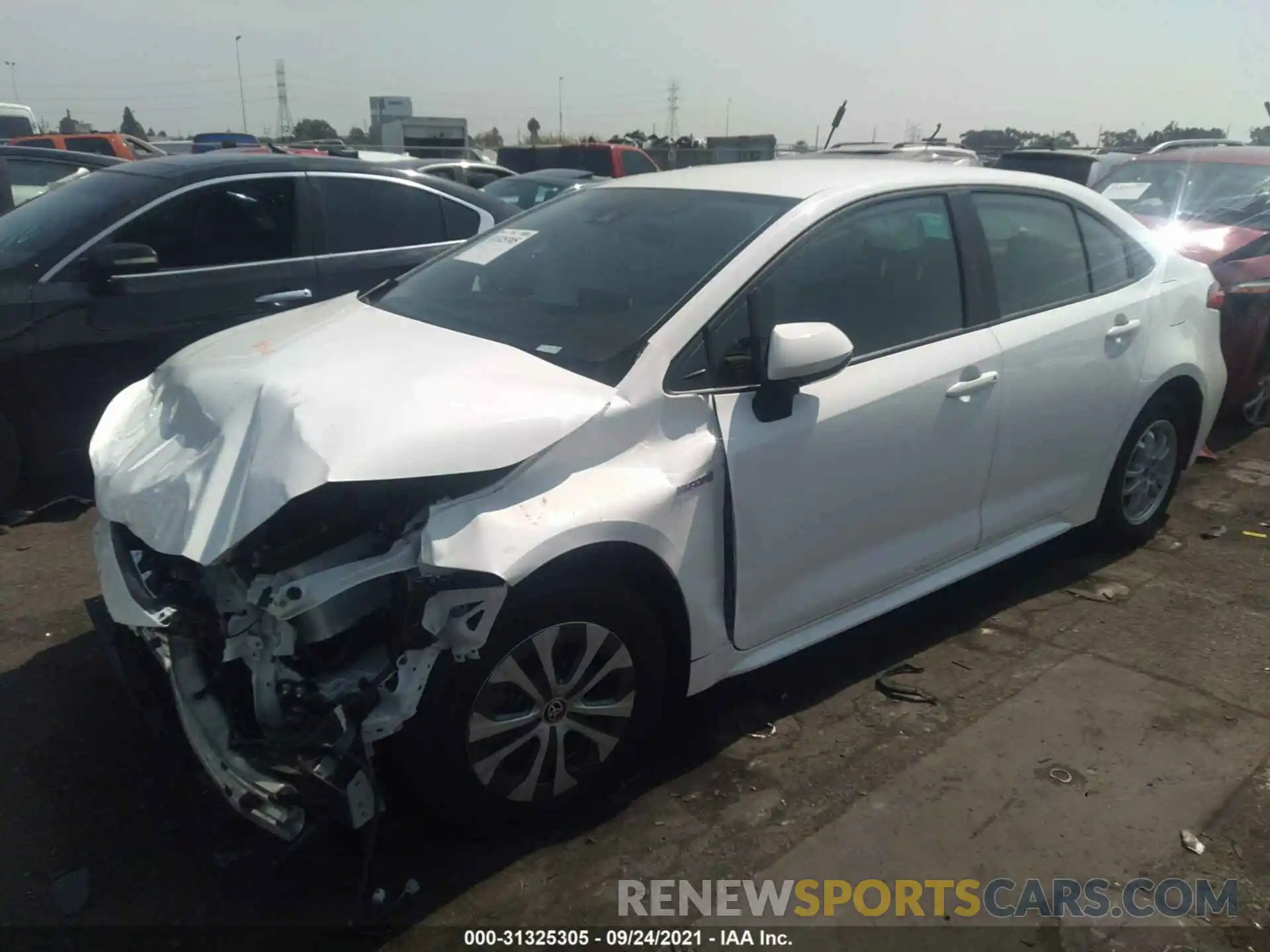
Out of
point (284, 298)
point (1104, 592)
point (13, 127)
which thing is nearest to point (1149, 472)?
point (1104, 592)

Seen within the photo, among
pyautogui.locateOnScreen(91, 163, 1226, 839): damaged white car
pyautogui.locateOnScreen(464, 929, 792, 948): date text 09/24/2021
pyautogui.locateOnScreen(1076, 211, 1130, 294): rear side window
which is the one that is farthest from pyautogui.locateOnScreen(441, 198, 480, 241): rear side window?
pyautogui.locateOnScreen(464, 929, 792, 948): date text 09/24/2021

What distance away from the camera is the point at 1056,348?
388 centimetres

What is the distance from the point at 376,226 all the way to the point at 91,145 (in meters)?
14.3

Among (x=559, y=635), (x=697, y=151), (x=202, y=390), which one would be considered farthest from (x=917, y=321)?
(x=697, y=151)

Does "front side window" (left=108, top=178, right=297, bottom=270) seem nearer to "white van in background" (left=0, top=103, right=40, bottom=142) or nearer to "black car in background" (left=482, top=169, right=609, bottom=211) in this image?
"black car in background" (left=482, top=169, right=609, bottom=211)

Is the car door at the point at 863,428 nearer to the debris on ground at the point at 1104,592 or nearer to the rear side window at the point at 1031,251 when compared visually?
the rear side window at the point at 1031,251

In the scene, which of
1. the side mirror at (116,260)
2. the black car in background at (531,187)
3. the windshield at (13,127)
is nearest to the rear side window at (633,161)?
the black car in background at (531,187)

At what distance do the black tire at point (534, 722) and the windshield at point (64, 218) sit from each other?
363cm

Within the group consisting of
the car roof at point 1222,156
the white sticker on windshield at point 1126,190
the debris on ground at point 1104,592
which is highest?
the car roof at point 1222,156

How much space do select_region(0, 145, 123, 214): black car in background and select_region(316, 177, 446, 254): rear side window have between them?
1429 millimetres

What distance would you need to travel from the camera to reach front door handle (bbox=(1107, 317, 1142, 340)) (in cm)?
412

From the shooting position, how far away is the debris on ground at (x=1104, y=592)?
14.3ft

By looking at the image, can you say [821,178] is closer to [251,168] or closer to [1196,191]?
[251,168]

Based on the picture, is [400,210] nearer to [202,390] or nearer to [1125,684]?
[202,390]
